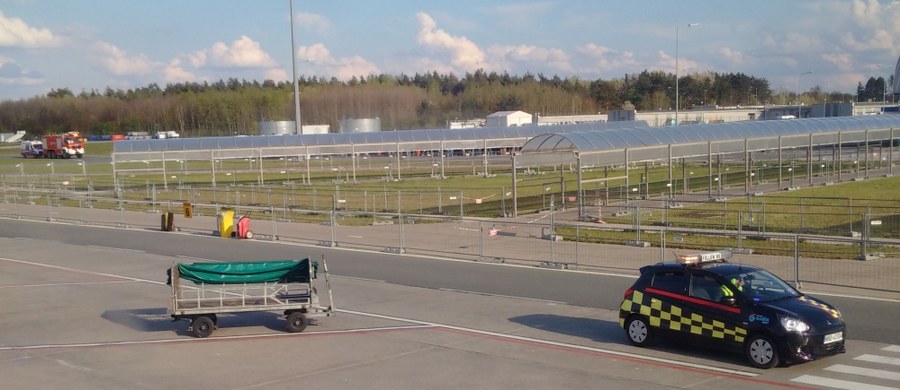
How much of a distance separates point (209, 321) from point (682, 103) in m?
160

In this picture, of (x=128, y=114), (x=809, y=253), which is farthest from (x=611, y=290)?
(x=128, y=114)

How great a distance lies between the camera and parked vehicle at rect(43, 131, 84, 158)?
106250 millimetres

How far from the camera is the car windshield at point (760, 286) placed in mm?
13469

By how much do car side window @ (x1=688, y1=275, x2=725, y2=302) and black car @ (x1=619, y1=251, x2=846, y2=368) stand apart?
0.02m

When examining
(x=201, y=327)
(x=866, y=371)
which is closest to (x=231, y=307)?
(x=201, y=327)

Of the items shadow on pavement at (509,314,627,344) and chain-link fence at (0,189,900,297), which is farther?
chain-link fence at (0,189,900,297)

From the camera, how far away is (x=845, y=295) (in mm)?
18875

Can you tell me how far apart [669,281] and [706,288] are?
0.70 meters

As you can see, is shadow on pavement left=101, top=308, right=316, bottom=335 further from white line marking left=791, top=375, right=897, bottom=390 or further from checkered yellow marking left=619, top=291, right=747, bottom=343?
white line marking left=791, top=375, right=897, bottom=390

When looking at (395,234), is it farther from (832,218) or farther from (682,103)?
(682,103)

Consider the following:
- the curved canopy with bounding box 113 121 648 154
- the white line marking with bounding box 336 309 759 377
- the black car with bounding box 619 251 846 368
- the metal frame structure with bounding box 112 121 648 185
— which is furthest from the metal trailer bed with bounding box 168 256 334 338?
the curved canopy with bounding box 113 121 648 154

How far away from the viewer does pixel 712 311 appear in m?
13.5

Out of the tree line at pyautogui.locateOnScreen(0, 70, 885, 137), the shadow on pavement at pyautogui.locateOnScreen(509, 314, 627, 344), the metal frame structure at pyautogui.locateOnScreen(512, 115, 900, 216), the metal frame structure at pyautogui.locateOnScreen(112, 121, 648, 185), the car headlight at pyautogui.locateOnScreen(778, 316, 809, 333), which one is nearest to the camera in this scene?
the car headlight at pyautogui.locateOnScreen(778, 316, 809, 333)

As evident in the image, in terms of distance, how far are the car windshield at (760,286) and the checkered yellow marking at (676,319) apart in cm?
65
